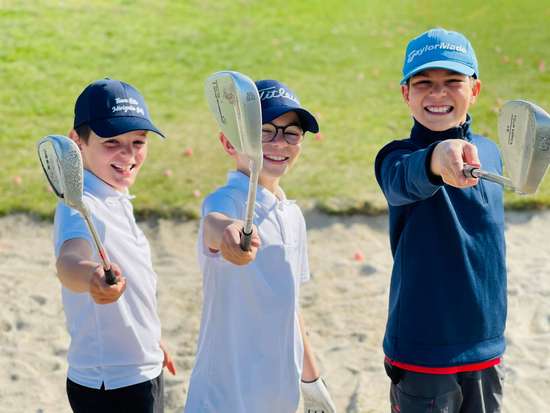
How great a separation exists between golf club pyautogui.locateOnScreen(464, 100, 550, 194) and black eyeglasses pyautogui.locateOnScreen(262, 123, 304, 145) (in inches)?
33.5

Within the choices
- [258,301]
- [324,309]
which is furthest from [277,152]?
[324,309]

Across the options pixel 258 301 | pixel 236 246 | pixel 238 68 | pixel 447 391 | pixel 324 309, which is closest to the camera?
pixel 236 246

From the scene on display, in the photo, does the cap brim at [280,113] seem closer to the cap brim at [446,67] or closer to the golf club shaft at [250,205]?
the cap brim at [446,67]

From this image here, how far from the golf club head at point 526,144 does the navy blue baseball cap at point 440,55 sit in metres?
0.60

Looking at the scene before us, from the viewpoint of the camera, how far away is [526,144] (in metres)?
2.70

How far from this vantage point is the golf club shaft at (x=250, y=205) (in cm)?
279

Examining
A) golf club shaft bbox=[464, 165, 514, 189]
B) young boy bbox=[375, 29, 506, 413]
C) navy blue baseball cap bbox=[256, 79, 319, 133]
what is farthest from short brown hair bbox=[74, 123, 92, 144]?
golf club shaft bbox=[464, 165, 514, 189]

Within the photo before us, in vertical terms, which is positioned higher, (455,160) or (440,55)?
(440,55)

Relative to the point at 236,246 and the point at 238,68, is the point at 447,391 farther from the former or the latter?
the point at 238,68

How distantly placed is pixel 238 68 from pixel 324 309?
230 inches

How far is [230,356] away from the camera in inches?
131

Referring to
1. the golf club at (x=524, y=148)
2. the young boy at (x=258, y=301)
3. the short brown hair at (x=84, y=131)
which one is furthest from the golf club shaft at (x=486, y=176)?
the short brown hair at (x=84, y=131)

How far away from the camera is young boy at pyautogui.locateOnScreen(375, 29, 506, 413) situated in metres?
3.41

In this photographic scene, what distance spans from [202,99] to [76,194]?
307 inches
